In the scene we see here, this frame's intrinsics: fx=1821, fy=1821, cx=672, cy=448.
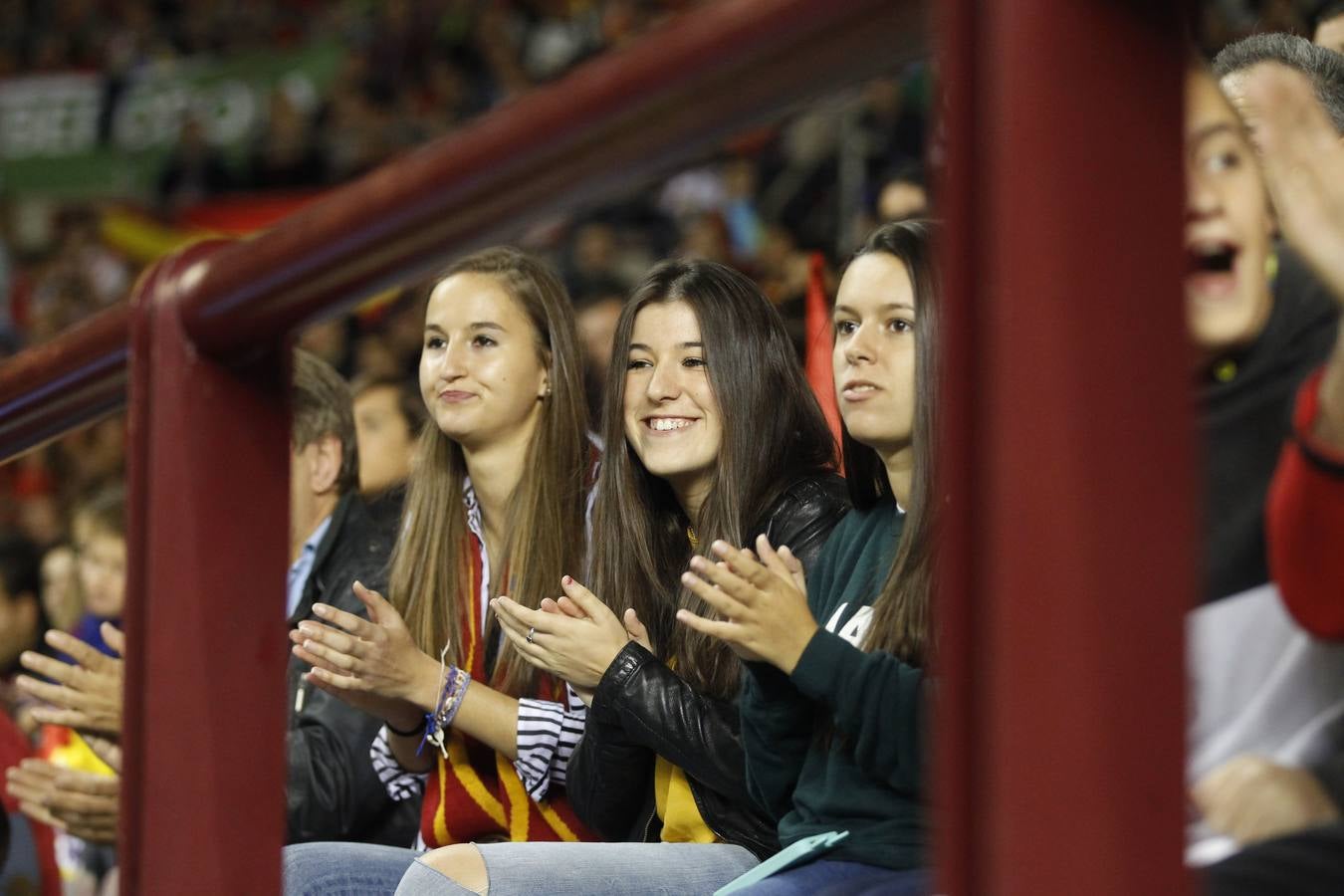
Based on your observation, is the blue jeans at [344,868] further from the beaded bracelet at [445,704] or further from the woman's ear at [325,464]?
the woman's ear at [325,464]

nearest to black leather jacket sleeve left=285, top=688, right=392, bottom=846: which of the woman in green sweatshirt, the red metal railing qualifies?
the woman in green sweatshirt

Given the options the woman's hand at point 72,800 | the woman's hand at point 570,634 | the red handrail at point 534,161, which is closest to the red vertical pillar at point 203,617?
the red handrail at point 534,161

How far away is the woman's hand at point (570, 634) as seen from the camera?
3.91ft

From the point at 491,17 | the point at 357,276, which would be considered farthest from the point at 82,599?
the point at 491,17

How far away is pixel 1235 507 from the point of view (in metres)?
0.61

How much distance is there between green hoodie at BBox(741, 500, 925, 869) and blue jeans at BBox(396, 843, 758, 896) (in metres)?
0.08

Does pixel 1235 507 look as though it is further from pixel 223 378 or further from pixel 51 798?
pixel 51 798

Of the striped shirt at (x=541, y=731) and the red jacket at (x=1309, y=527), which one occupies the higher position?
the striped shirt at (x=541, y=731)

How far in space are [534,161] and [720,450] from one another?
0.66m

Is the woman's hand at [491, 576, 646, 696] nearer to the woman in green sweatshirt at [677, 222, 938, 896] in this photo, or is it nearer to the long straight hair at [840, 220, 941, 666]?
the woman in green sweatshirt at [677, 222, 938, 896]

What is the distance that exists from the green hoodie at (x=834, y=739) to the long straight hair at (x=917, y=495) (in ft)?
0.18

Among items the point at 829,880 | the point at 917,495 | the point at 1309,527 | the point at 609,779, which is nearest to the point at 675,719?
the point at 609,779

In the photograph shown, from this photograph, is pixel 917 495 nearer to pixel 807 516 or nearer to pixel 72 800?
pixel 807 516

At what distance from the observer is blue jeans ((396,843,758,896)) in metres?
1.40
